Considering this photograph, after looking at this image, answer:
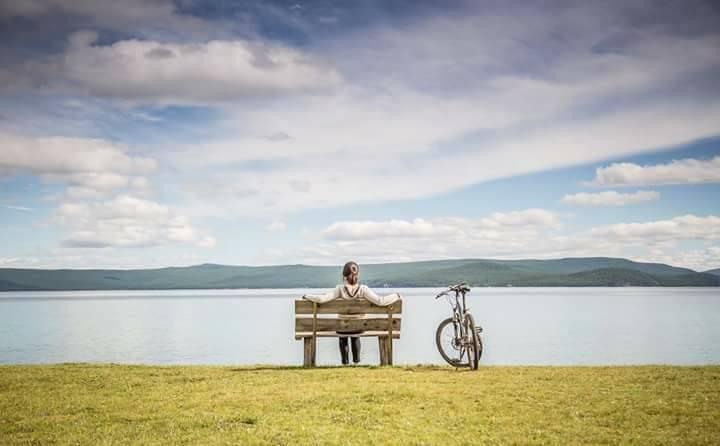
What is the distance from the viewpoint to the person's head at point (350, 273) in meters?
17.3

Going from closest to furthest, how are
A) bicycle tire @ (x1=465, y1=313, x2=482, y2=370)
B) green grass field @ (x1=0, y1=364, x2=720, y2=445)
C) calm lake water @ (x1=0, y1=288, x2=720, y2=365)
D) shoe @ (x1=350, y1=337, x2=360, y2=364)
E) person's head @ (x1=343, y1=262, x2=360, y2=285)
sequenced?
1. green grass field @ (x1=0, y1=364, x2=720, y2=445)
2. bicycle tire @ (x1=465, y1=313, x2=482, y2=370)
3. person's head @ (x1=343, y1=262, x2=360, y2=285)
4. shoe @ (x1=350, y1=337, x2=360, y2=364)
5. calm lake water @ (x1=0, y1=288, x2=720, y2=365)

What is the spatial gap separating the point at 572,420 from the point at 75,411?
8.03m

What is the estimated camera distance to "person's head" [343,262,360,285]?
1728 cm

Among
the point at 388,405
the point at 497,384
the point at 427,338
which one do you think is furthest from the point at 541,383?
the point at 427,338

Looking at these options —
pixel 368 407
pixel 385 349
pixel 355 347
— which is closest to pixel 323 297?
pixel 355 347

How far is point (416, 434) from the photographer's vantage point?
9281 millimetres

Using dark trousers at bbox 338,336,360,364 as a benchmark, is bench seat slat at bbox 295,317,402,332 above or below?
above

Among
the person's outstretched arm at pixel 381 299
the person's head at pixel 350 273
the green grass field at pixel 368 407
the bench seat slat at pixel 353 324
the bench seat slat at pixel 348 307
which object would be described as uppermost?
the person's head at pixel 350 273

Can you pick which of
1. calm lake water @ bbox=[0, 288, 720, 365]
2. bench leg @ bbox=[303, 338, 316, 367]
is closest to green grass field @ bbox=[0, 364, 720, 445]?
bench leg @ bbox=[303, 338, 316, 367]

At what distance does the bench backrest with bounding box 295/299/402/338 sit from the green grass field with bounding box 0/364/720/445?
166 centimetres

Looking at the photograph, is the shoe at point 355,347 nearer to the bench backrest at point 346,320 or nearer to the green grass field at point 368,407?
the bench backrest at point 346,320

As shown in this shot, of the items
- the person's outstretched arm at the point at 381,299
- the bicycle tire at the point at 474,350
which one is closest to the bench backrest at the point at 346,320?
the person's outstretched arm at the point at 381,299

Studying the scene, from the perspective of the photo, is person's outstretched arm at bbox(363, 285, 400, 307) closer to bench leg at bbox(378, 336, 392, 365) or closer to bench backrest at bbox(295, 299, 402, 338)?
bench backrest at bbox(295, 299, 402, 338)

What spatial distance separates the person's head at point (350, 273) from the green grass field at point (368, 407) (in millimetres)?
2606
